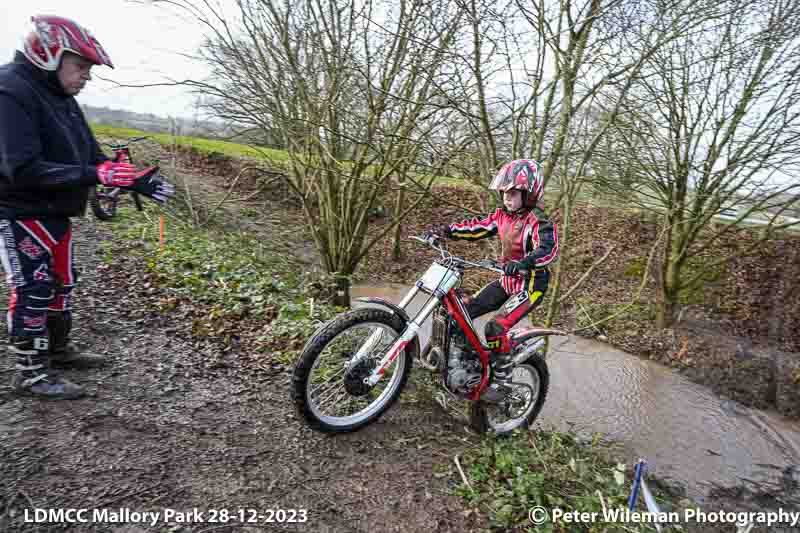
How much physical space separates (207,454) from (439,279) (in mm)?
1856

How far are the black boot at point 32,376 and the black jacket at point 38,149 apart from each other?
84 centimetres

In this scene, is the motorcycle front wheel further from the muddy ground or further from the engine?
the engine

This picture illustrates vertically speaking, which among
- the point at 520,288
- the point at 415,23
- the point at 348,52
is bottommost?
the point at 520,288

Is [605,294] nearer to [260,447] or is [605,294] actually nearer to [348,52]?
[348,52]

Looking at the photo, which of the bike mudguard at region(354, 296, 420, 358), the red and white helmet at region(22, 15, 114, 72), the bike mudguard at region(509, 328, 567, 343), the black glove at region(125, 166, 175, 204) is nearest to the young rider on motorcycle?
the bike mudguard at region(509, 328, 567, 343)

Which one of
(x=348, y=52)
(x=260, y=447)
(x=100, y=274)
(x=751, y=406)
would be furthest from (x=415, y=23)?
(x=751, y=406)

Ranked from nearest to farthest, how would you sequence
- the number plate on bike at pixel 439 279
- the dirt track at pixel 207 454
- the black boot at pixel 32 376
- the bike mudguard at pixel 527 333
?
the dirt track at pixel 207 454 < the black boot at pixel 32 376 < the number plate on bike at pixel 439 279 < the bike mudguard at pixel 527 333

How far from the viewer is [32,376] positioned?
2.95 m

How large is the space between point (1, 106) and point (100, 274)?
10.7 ft

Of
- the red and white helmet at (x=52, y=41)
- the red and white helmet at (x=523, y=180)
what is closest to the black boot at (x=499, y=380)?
the red and white helmet at (x=523, y=180)

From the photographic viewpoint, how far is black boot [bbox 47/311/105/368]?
3.31 metres

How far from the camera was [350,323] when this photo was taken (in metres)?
2.85

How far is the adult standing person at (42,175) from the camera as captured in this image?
2.63 metres

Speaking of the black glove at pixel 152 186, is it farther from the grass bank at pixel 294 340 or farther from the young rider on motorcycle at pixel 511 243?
the young rider on motorcycle at pixel 511 243
